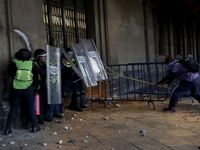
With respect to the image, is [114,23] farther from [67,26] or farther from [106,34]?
[67,26]

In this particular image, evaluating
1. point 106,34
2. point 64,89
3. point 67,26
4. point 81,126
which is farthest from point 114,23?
point 81,126

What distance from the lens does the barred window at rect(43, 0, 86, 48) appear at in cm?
656

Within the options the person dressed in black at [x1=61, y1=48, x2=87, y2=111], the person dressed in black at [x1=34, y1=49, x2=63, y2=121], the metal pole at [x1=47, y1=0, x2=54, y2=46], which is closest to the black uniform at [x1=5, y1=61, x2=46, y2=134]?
the person dressed in black at [x1=34, y1=49, x2=63, y2=121]

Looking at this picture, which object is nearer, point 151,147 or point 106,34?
point 151,147

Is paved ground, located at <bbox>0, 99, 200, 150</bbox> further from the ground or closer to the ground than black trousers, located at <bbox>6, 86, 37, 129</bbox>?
closer to the ground

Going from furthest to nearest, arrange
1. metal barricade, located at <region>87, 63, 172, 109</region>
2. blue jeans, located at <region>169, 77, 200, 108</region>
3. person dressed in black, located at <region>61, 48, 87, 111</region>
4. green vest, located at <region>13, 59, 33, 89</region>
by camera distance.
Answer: metal barricade, located at <region>87, 63, 172, 109</region> < person dressed in black, located at <region>61, 48, 87, 111</region> < blue jeans, located at <region>169, 77, 200, 108</region> < green vest, located at <region>13, 59, 33, 89</region>

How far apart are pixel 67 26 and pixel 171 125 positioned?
181 inches

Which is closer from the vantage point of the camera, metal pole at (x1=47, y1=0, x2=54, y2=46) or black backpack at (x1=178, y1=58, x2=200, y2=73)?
black backpack at (x1=178, y1=58, x2=200, y2=73)

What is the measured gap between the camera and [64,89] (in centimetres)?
549

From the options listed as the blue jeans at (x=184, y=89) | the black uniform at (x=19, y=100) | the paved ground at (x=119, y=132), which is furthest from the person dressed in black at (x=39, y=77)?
the blue jeans at (x=184, y=89)

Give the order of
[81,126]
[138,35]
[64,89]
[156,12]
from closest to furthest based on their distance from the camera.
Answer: [81,126], [64,89], [138,35], [156,12]

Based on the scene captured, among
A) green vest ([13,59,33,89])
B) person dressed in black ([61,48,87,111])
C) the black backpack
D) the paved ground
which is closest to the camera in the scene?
the paved ground

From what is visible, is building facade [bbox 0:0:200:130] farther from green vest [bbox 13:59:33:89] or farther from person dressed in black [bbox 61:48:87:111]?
person dressed in black [bbox 61:48:87:111]

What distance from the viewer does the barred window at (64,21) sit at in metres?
6.56
